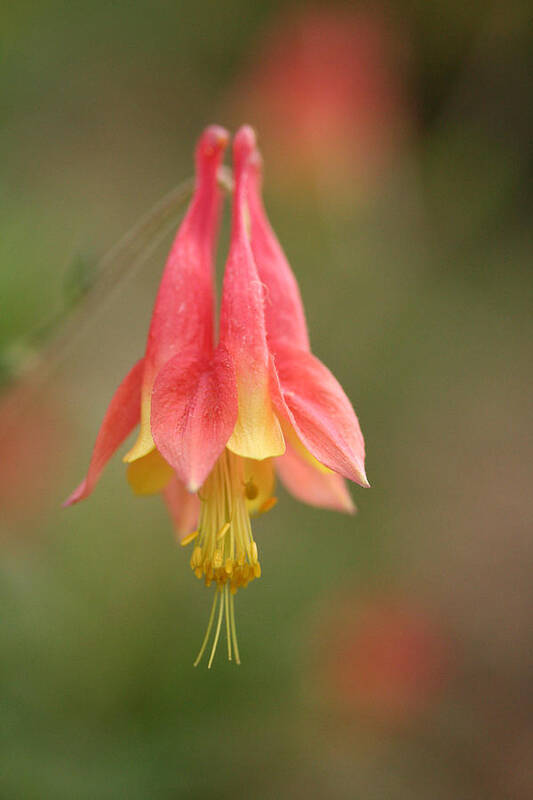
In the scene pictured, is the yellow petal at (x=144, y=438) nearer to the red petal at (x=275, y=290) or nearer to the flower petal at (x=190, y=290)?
the flower petal at (x=190, y=290)

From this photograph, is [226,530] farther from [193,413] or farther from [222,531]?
[193,413]

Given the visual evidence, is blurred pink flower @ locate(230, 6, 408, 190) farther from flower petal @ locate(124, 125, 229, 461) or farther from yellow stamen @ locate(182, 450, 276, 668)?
yellow stamen @ locate(182, 450, 276, 668)

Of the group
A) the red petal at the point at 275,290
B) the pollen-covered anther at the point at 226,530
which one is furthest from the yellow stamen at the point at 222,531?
the red petal at the point at 275,290

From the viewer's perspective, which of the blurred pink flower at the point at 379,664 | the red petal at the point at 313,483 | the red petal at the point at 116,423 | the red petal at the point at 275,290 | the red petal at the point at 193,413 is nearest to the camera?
the red petal at the point at 193,413

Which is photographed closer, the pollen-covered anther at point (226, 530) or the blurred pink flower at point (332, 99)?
the pollen-covered anther at point (226, 530)

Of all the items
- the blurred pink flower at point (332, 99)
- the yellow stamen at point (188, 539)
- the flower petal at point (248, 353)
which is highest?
the blurred pink flower at point (332, 99)

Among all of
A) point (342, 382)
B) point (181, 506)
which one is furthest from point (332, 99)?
point (181, 506)

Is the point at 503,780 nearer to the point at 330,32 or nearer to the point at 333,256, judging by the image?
the point at 333,256
